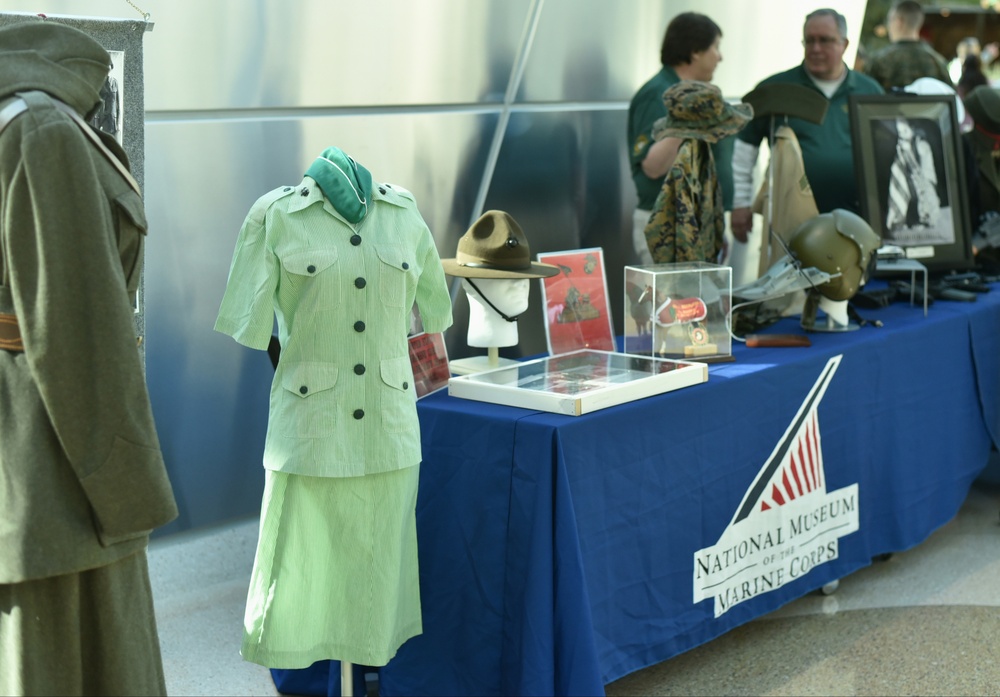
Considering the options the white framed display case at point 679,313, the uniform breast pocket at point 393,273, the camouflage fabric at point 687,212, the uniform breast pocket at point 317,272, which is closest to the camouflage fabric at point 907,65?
the camouflage fabric at point 687,212

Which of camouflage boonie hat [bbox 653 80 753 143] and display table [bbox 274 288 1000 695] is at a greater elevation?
camouflage boonie hat [bbox 653 80 753 143]

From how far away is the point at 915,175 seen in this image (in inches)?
163

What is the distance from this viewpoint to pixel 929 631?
132 inches

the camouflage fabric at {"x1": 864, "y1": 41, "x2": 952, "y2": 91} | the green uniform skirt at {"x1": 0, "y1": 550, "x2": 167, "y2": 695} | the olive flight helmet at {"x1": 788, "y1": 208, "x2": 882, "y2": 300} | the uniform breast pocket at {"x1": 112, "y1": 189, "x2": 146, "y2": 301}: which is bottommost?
the green uniform skirt at {"x1": 0, "y1": 550, "x2": 167, "y2": 695}

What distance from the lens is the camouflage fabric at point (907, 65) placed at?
22.4 feet

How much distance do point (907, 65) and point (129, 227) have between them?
20.4 ft

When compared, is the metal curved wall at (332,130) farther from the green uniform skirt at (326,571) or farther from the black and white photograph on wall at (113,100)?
the green uniform skirt at (326,571)

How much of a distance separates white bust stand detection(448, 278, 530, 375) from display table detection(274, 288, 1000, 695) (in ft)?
0.86

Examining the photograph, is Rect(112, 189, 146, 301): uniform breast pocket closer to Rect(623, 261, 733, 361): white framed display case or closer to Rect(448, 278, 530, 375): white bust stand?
Rect(448, 278, 530, 375): white bust stand

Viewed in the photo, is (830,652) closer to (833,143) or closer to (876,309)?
(876,309)

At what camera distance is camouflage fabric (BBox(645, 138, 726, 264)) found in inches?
131

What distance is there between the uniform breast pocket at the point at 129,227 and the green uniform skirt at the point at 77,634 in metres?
0.44

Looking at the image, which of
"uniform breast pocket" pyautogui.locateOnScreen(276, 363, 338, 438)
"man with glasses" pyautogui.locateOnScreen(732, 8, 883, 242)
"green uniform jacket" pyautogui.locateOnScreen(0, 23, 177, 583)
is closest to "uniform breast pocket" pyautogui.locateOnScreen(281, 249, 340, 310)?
"uniform breast pocket" pyautogui.locateOnScreen(276, 363, 338, 438)

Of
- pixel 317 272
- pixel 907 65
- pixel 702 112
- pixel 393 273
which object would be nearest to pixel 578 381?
pixel 393 273
